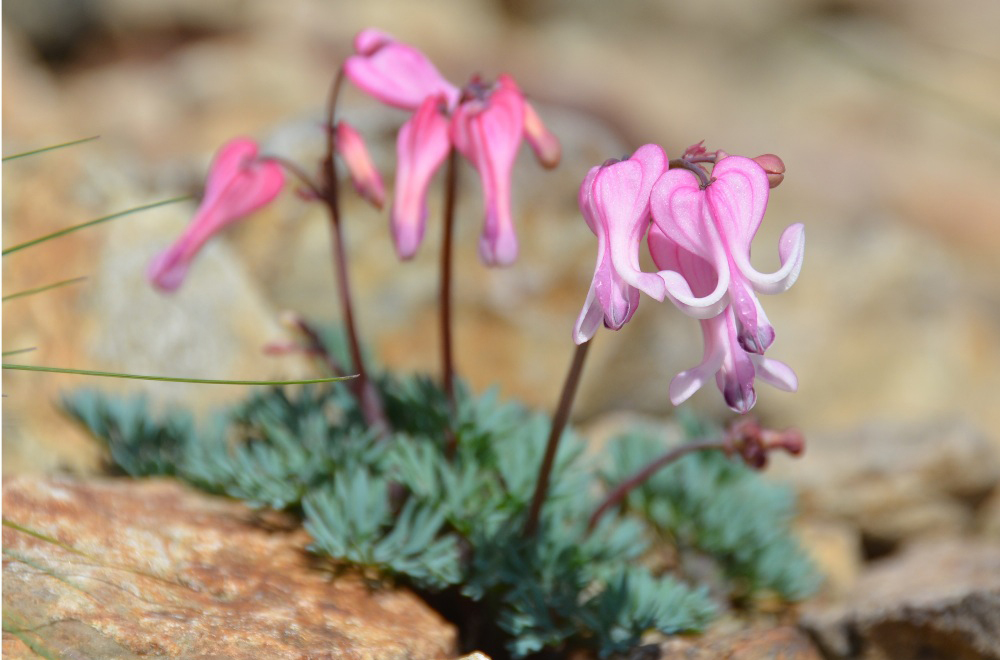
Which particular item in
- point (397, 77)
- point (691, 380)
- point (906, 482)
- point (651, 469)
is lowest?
point (906, 482)

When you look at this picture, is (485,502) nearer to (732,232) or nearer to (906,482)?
(732,232)

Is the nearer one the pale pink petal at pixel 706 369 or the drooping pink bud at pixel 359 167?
the pale pink petal at pixel 706 369

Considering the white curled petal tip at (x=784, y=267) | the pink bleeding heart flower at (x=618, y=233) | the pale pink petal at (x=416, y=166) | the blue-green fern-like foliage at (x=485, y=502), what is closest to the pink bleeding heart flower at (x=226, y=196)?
the pale pink petal at (x=416, y=166)

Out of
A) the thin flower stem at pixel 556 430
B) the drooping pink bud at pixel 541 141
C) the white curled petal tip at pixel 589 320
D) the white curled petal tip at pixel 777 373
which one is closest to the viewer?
the white curled petal tip at pixel 589 320

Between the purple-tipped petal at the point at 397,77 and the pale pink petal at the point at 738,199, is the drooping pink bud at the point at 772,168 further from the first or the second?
the purple-tipped petal at the point at 397,77

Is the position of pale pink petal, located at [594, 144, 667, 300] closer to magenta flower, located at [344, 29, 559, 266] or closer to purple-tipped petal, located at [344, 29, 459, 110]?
magenta flower, located at [344, 29, 559, 266]

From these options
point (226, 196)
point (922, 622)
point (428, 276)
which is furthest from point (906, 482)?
point (226, 196)

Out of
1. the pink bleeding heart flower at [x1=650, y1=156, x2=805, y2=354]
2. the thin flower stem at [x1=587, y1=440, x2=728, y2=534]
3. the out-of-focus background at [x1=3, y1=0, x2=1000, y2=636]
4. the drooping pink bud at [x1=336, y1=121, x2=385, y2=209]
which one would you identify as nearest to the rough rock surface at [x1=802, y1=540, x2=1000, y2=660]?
the thin flower stem at [x1=587, y1=440, x2=728, y2=534]
